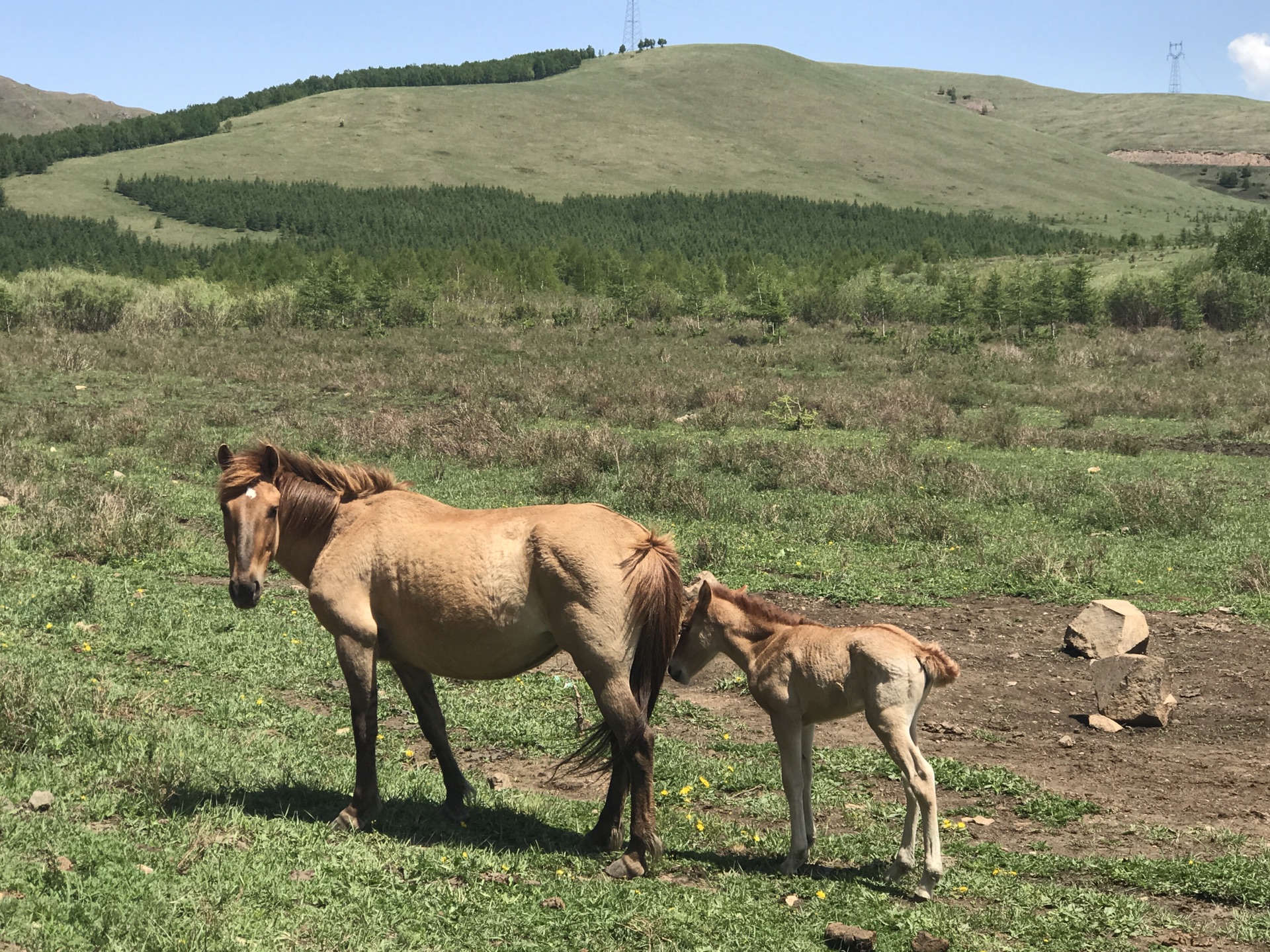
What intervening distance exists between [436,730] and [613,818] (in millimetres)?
1281

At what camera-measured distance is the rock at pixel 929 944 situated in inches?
192

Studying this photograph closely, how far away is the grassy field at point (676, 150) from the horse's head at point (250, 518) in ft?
383

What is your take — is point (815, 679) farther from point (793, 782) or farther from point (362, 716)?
point (362, 716)

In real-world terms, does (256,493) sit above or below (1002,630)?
above

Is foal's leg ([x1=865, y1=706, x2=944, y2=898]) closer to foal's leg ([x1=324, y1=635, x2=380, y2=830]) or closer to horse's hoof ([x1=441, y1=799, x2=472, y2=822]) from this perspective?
horse's hoof ([x1=441, y1=799, x2=472, y2=822])

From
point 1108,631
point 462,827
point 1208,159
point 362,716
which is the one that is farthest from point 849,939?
point 1208,159

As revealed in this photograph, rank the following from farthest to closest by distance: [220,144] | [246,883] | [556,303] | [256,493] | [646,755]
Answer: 1. [220,144]
2. [556,303]
3. [256,493]
4. [646,755]
5. [246,883]

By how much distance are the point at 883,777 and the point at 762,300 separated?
41.4 m

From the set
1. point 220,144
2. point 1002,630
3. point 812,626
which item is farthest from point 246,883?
point 220,144

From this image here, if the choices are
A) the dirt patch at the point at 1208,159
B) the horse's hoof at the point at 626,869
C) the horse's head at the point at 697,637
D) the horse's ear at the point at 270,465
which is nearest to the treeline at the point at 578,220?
the dirt patch at the point at 1208,159

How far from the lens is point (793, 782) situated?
19.4ft

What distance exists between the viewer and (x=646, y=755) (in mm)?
5699

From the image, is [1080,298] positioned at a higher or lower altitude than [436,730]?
higher

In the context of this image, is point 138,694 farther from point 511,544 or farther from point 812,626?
point 812,626
